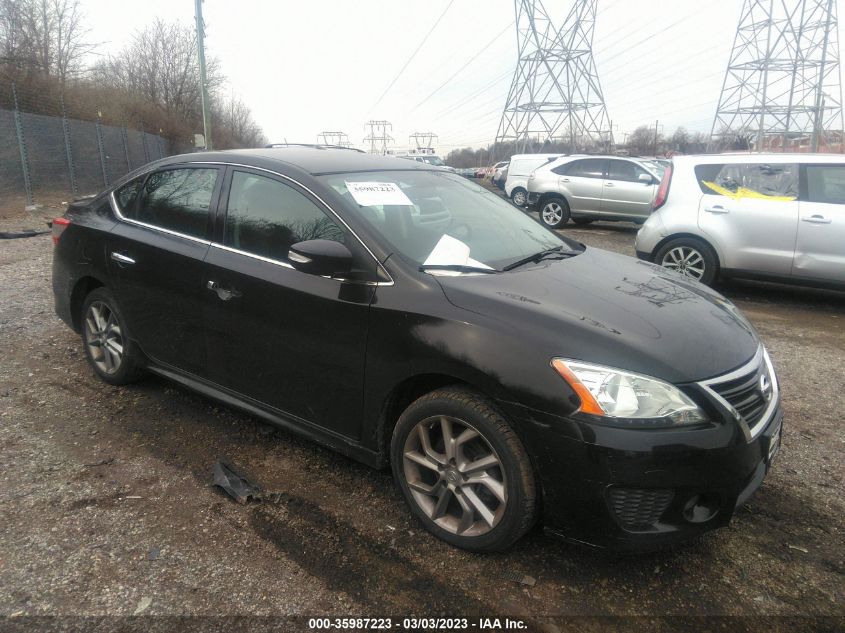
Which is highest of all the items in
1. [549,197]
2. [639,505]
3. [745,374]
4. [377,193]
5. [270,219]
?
[377,193]

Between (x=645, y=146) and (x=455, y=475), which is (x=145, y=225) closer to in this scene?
(x=455, y=475)

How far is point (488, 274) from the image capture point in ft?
9.24

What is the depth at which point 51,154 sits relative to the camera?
56.0 ft

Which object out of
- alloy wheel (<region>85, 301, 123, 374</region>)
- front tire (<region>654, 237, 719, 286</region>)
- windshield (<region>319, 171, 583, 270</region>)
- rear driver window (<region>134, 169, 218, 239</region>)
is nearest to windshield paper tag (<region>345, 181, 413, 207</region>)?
windshield (<region>319, 171, 583, 270</region>)

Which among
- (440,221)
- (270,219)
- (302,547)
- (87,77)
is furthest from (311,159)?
(87,77)

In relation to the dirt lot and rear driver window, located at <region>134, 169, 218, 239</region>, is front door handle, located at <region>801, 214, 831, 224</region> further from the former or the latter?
rear driver window, located at <region>134, 169, 218, 239</region>

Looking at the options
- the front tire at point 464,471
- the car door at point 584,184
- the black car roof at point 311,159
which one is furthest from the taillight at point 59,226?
the car door at point 584,184

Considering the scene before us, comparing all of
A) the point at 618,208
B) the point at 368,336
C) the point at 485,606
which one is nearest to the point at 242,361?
the point at 368,336

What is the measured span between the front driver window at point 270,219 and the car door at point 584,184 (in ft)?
39.2

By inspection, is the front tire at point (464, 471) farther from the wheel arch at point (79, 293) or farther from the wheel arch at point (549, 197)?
the wheel arch at point (549, 197)

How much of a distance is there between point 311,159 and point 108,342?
1.98 m

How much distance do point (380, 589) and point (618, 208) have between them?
12.9m

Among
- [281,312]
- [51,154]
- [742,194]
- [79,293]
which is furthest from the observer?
[51,154]

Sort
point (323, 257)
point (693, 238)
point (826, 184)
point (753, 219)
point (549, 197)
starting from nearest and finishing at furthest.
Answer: point (323, 257) → point (826, 184) → point (753, 219) → point (693, 238) → point (549, 197)
